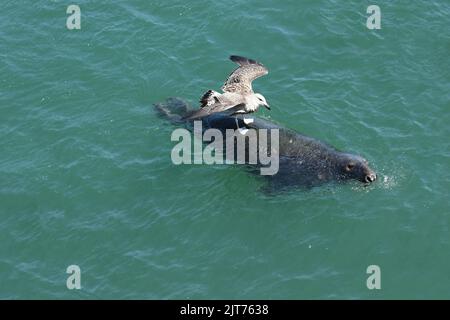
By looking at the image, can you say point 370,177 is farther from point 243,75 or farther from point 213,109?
point 243,75

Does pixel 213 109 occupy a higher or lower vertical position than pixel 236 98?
lower

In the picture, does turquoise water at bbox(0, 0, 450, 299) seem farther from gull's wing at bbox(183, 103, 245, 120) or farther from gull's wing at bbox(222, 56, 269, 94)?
gull's wing at bbox(183, 103, 245, 120)

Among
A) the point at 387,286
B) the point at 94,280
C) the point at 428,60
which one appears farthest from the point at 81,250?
the point at 428,60

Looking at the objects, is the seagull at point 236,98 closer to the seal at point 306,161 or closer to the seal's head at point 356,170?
the seal at point 306,161

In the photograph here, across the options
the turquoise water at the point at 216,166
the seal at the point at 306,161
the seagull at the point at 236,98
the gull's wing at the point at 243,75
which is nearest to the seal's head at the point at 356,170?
the seal at the point at 306,161

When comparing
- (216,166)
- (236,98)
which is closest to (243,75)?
(236,98)

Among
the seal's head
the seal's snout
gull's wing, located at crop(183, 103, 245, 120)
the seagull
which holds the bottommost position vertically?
the seal's snout

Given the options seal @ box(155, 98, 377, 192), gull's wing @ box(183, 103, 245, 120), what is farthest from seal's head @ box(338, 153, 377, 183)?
gull's wing @ box(183, 103, 245, 120)

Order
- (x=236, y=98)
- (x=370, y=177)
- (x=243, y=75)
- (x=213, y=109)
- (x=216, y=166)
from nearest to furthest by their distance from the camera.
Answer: (x=370, y=177), (x=213, y=109), (x=236, y=98), (x=216, y=166), (x=243, y=75)
